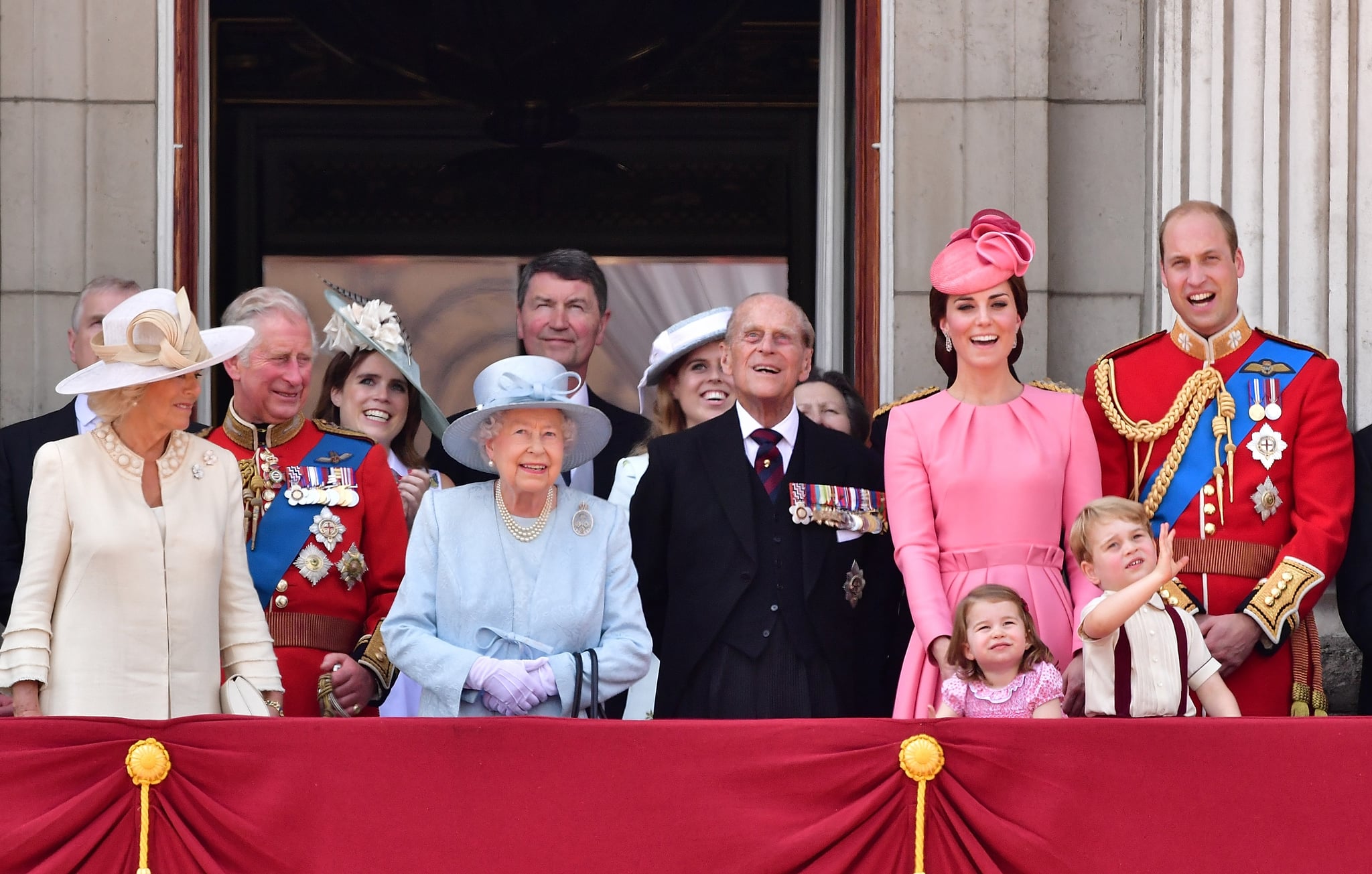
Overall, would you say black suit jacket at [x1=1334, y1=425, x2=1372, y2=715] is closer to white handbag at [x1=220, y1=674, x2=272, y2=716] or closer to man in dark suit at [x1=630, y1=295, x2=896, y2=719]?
man in dark suit at [x1=630, y1=295, x2=896, y2=719]

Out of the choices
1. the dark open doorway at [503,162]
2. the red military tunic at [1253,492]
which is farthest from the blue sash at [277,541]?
the dark open doorway at [503,162]

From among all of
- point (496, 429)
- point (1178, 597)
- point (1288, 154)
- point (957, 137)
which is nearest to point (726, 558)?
point (496, 429)

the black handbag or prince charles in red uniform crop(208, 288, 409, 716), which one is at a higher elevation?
prince charles in red uniform crop(208, 288, 409, 716)

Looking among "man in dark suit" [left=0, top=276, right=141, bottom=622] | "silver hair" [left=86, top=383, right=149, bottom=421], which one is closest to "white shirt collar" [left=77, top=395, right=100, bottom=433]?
"man in dark suit" [left=0, top=276, right=141, bottom=622]

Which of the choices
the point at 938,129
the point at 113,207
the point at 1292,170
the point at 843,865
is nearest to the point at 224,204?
the point at 113,207

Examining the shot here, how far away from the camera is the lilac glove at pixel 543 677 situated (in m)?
4.45

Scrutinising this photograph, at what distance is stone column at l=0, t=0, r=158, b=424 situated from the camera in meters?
6.66

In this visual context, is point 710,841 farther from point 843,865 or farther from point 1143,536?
point 1143,536

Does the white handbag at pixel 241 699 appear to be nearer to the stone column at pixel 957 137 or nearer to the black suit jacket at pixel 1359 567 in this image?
the black suit jacket at pixel 1359 567

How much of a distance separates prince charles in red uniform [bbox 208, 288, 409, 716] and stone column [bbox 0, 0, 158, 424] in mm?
1435

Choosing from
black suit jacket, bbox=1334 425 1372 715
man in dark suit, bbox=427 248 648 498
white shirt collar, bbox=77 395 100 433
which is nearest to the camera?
black suit jacket, bbox=1334 425 1372 715

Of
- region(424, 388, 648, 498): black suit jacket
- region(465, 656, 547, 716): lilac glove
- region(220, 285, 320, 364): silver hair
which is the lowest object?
region(465, 656, 547, 716): lilac glove

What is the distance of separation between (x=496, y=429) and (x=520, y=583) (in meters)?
0.38

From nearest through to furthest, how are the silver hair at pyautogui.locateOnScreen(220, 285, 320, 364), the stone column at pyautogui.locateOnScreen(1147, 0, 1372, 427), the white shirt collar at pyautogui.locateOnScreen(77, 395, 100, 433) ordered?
the silver hair at pyautogui.locateOnScreen(220, 285, 320, 364)
the white shirt collar at pyautogui.locateOnScreen(77, 395, 100, 433)
the stone column at pyautogui.locateOnScreen(1147, 0, 1372, 427)
